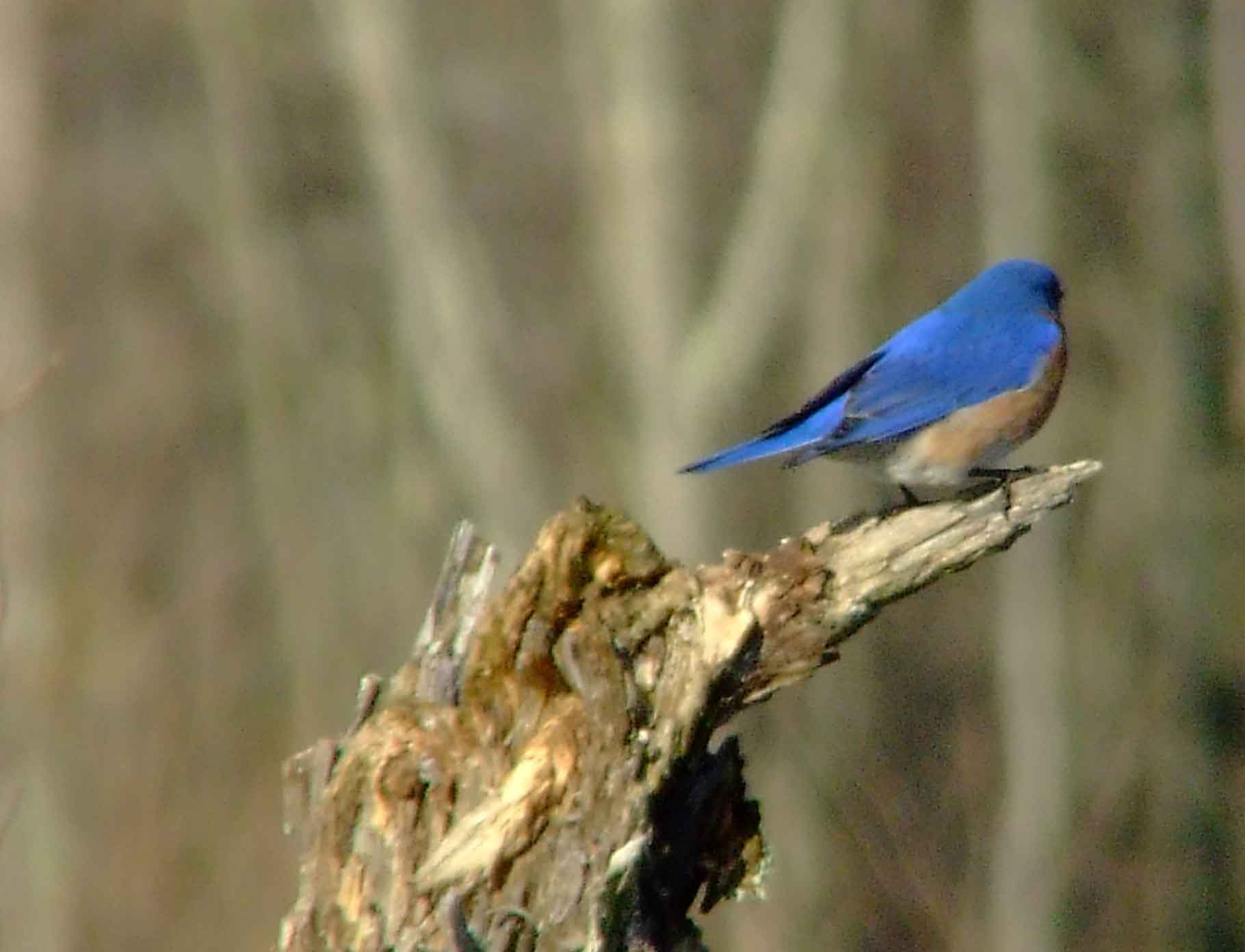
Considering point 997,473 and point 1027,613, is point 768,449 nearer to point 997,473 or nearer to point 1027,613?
point 997,473

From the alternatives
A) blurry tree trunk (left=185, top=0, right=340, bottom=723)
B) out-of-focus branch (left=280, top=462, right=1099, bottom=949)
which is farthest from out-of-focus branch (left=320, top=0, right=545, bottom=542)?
out-of-focus branch (left=280, top=462, right=1099, bottom=949)

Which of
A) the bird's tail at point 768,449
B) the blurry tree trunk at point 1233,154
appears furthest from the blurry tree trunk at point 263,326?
the bird's tail at point 768,449

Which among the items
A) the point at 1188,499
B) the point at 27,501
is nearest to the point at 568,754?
the point at 1188,499

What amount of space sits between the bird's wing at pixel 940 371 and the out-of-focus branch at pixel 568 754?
1092 millimetres

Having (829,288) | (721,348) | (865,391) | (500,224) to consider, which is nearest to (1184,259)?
(829,288)

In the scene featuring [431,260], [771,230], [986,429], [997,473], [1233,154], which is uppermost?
[431,260]

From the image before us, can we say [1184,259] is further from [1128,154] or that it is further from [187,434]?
[187,434]

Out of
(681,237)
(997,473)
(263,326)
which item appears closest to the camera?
(997,473)

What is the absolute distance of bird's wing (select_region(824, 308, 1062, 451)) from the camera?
3604 millimetres

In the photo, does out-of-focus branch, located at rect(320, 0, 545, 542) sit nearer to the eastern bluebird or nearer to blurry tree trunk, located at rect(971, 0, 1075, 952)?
blurry tree trunk, located at rect(971, 0, 1075, 952)

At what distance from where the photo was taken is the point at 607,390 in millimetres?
7906

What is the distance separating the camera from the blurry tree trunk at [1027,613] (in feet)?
19.5

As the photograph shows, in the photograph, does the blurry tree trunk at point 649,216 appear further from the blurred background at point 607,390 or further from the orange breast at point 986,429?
the orange breast at point 986,429

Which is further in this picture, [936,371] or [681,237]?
[681,237]
